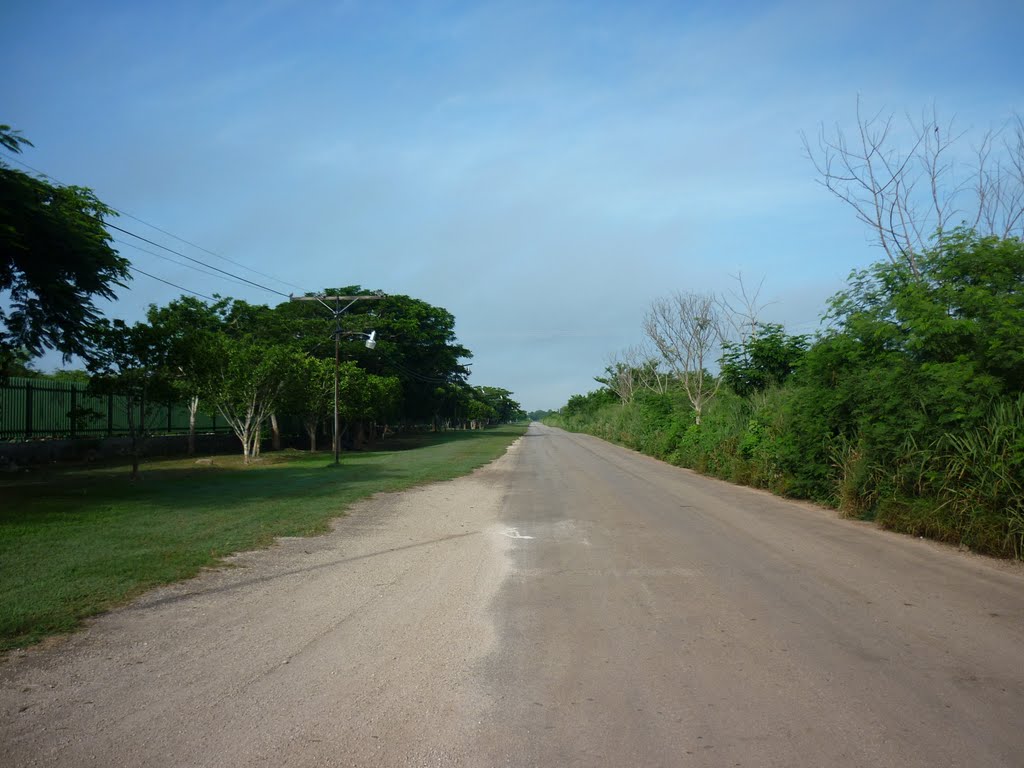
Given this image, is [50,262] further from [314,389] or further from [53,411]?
[314,389]

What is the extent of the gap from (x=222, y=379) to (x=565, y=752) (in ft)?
78.1

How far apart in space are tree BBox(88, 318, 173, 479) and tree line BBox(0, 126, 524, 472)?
0.03 meters

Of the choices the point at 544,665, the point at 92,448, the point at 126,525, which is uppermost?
the point at 92,448

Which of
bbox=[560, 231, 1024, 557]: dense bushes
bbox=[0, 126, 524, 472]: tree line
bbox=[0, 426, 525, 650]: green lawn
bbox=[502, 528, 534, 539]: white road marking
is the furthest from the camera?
bbox=[0, 126, 524, 472]: tree line

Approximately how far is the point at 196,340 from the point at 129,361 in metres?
1.62

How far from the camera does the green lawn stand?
6395 mm

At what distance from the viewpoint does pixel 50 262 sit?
13422 millimetres

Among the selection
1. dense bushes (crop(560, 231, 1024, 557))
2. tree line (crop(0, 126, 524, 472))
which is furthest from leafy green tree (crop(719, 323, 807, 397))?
tree line (crop(0, 126, 524, 472))

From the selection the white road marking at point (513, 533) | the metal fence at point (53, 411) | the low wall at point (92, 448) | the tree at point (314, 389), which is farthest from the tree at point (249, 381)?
the white road marking at point (513, 533)

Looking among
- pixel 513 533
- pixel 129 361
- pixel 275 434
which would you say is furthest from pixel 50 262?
pixel 275 434

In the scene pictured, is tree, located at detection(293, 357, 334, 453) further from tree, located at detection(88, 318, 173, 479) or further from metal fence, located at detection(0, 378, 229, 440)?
tree, located at detection(88, 318, 173, 479)

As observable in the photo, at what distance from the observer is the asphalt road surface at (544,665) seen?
3.72m

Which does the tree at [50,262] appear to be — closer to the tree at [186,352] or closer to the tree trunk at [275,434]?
the tree at [186,352]

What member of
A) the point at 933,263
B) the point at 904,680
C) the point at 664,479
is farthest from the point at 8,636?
the point at 664,479
